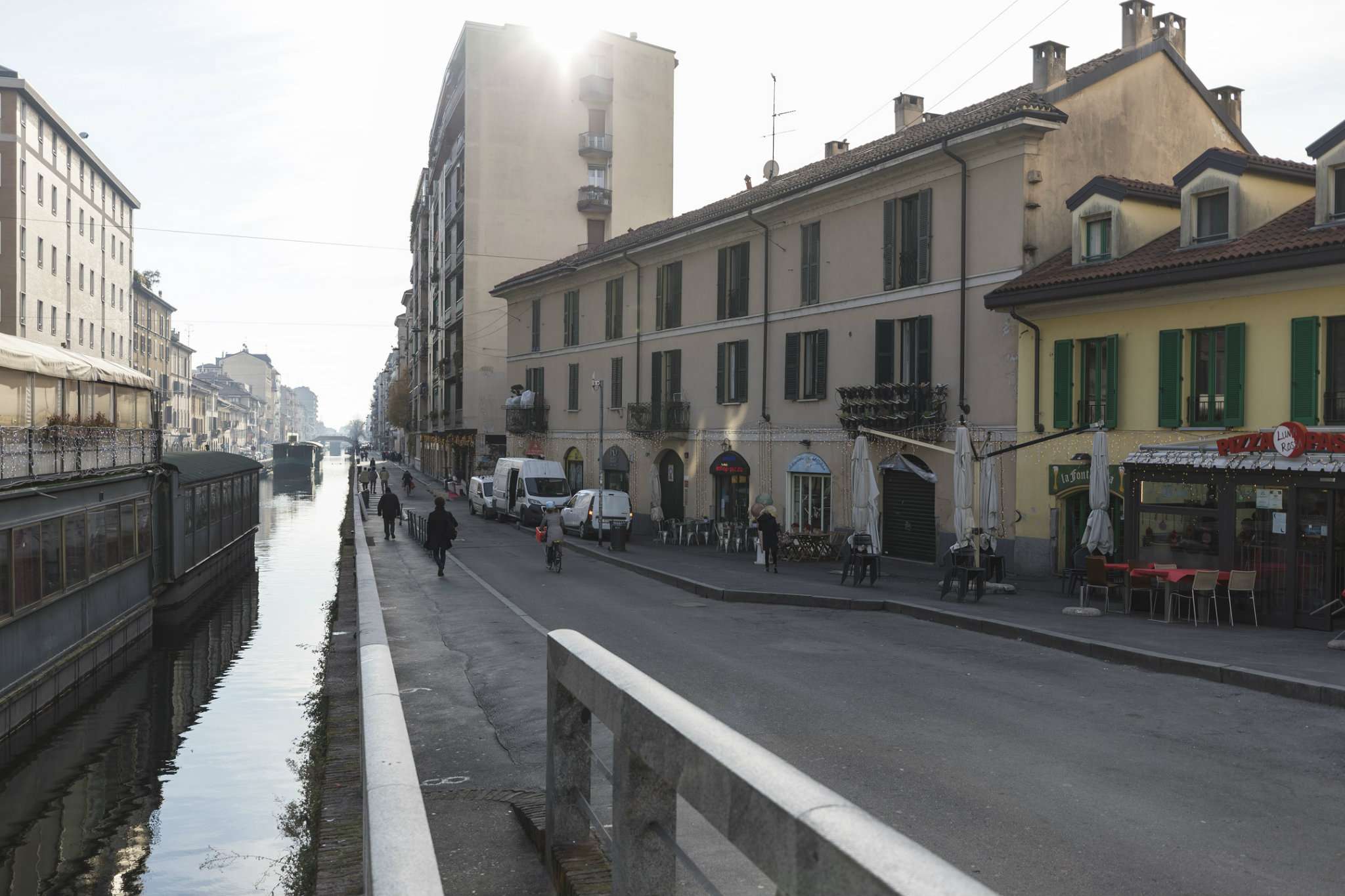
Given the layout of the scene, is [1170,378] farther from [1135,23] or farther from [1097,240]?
[1135,23]

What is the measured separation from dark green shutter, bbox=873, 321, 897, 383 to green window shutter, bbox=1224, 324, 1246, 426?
813 cm

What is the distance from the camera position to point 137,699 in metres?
16.9

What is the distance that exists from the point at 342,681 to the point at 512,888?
643 cm

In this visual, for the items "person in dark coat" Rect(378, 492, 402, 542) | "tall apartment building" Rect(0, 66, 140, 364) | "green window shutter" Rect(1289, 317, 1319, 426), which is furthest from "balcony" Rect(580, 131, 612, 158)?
"green window shutter" Rect(1289, 317, 1319, 426)

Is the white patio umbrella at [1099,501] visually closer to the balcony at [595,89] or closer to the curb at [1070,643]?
the curb at [1070,643]

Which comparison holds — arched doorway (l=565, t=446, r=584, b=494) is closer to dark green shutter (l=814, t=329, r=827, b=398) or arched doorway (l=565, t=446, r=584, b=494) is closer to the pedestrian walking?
dark green shutter (l=814, t=329, r=827, b=398)

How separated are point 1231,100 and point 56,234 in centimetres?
5439

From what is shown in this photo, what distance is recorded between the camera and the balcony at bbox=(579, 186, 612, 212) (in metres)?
57.3

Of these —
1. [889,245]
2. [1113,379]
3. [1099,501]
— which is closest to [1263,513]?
[1099,501]

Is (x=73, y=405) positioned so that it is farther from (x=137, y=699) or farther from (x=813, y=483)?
(x=813, y=483)

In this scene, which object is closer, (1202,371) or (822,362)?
(1202,371)

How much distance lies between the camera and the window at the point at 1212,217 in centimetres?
1909

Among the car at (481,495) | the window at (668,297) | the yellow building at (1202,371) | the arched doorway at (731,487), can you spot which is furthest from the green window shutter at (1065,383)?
the car at (481,495)

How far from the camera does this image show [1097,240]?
21.0 m
